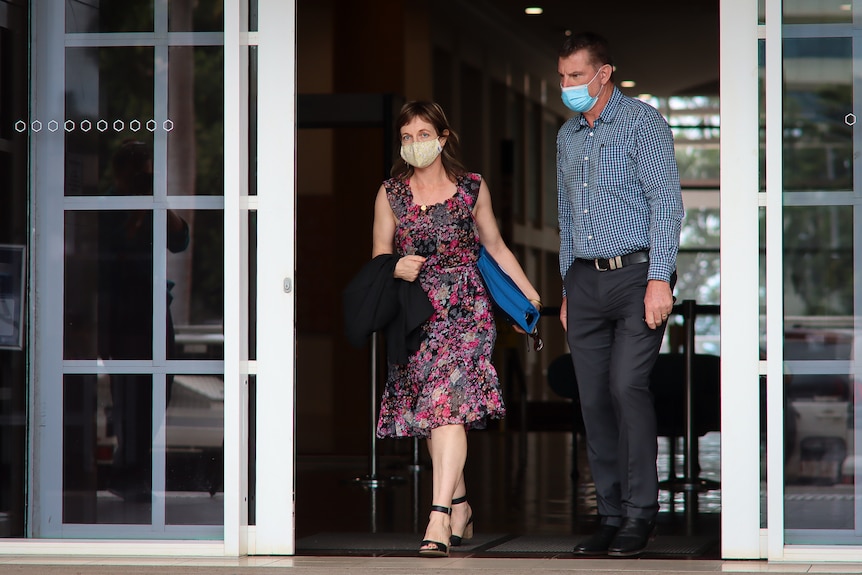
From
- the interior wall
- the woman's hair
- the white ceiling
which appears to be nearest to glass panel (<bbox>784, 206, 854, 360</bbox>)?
the woman's hair

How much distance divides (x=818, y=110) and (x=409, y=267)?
1.51 meters

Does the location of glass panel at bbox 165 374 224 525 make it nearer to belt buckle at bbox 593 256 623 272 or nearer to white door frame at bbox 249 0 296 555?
white door frame at bbox 249 0 296 555

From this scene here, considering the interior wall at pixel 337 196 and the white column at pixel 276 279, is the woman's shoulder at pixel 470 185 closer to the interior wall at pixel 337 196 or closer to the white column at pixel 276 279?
the white column at pixel 276 279

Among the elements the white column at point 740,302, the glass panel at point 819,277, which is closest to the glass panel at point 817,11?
the glass panel at point 819,277

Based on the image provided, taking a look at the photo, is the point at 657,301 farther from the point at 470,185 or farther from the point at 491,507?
the point at 491,507

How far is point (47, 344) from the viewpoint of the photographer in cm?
434

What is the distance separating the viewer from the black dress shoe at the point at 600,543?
167 inches

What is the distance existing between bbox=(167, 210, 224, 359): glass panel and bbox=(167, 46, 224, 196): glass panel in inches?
4.6

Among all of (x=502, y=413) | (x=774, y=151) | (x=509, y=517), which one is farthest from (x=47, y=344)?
(x=774, y=151)

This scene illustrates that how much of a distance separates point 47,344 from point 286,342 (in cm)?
87

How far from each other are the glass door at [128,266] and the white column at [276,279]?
6.0 inches

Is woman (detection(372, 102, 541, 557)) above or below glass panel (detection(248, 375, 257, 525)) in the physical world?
above

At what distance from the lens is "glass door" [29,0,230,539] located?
4.29m

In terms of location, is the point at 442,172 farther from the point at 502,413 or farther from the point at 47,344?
the point at 47,344
